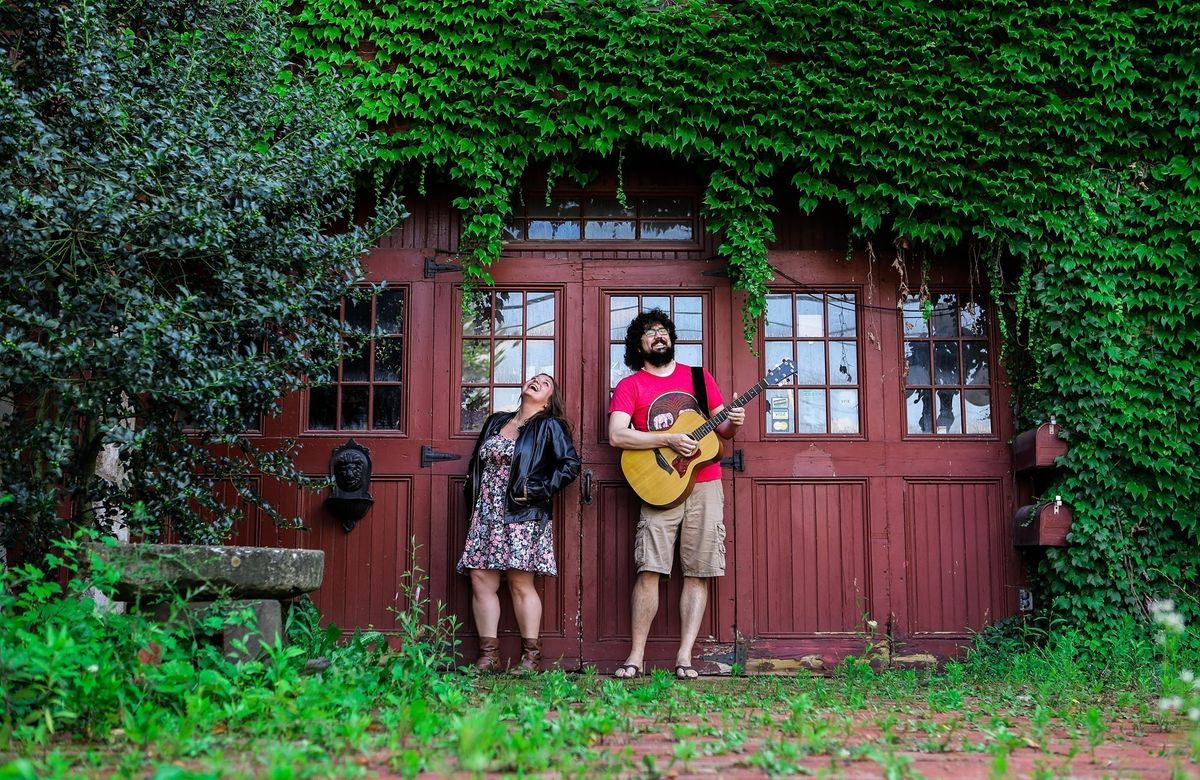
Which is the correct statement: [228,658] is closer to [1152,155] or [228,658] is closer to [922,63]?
[922,63]

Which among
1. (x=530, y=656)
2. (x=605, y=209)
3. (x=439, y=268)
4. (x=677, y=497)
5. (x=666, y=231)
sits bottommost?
(x=530, y=656)

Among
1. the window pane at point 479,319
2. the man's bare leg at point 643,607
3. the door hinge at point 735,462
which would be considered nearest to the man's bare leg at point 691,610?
the man's bare leg at point 643,607

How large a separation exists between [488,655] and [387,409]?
1.68 meters

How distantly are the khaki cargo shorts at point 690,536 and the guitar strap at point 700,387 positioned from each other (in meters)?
0.44

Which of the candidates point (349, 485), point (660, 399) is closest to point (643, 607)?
point (660, 399)

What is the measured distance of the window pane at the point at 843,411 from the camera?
6.81 metres

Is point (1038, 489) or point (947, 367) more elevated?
point (947, 367)

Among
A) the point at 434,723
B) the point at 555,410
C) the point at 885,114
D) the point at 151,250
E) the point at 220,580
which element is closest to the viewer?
the point at 434,723

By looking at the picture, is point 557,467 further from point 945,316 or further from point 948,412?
point 945,316

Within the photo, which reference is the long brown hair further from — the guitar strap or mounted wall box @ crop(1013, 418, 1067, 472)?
mounted wall box @ crop(1013, 418, 1067, 472)

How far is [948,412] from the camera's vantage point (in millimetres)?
6844

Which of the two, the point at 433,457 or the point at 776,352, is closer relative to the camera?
the point at 433,457

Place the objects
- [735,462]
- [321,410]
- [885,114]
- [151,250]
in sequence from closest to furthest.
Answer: [151,250] < [885,114] < [735,462] < [321,410]

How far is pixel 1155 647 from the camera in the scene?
19.4 feet
